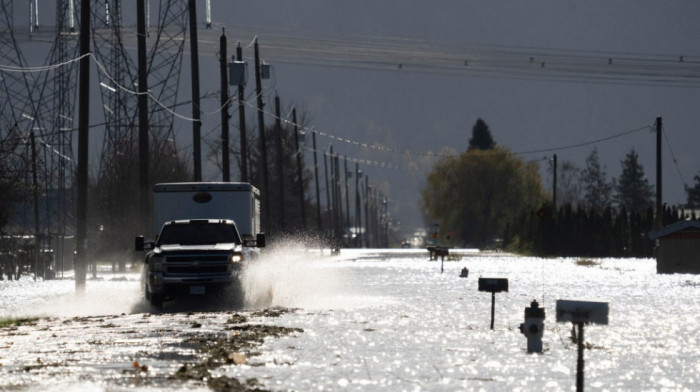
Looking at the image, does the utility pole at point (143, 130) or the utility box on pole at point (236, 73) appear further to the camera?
the utility box on pole at point (236, 73)

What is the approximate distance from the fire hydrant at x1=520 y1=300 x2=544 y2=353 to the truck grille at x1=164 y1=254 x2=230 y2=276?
1199cm

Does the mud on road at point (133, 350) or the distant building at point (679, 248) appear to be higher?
the mud on road at point (133, 350)

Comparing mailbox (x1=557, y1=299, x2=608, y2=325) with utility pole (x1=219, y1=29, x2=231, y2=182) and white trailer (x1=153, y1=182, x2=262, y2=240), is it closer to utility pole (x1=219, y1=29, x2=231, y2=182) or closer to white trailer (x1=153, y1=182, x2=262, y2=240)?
white trailer (x1=153, y1=182, x2=262, y2=240)

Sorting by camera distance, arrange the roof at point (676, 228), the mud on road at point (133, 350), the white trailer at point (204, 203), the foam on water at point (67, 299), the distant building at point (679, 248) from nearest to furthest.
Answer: the mud on road at point (133, 350) → the foam on water at point (67, 299) → the white trailer at point (204, 203) → the roof at point (676, 228) → the distant building at point (679, 248)

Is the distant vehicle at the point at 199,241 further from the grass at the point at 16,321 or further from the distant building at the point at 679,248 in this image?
the distant building at the point at 679,248

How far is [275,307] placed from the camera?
30.1 metres

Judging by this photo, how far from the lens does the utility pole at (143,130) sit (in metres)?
43.2

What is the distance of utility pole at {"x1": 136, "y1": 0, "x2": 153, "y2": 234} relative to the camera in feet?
142

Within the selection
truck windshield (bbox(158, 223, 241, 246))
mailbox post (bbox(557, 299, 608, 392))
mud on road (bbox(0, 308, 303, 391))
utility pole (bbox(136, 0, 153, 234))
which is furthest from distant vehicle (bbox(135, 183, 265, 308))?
mailbox post (bbox(557, 299, 608, 392))

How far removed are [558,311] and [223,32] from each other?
47041 mm

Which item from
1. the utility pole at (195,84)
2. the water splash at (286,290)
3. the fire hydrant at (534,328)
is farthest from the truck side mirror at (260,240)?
the utility pole at (195,84)

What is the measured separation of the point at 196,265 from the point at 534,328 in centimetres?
1228

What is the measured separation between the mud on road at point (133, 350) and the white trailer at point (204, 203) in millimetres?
6896

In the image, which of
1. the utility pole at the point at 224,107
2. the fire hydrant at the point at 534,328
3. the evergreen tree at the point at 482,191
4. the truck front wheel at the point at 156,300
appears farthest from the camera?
the evergreen tree at the point at 482,191
